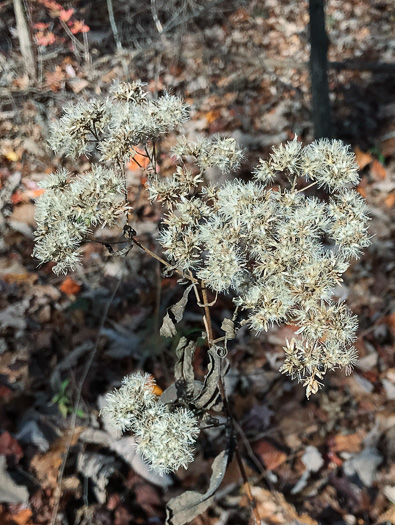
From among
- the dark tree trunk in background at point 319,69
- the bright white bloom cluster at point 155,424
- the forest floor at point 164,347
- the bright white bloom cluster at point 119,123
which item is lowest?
the forest floor at point 164,347

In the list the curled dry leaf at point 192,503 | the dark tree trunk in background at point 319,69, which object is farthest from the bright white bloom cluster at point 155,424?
the dark tree trunk in background at point 319,69

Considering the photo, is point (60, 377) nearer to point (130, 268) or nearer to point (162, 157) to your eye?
point (130, 268)

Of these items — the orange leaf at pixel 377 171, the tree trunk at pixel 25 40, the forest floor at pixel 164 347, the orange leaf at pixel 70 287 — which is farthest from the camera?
the tree trunk at pixel 25 40

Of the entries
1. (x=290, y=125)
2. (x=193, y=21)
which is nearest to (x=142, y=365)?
(x=290, y=125)

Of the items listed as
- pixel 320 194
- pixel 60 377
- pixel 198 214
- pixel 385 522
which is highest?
pixel 198 214

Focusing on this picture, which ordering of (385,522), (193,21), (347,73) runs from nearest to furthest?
(385,522), (347,73), (193,21)

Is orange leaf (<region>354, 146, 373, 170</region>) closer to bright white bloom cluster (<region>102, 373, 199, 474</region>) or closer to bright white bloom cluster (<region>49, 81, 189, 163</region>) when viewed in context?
bright white bloom cluster (<region>49, 81, 189, 163</region>)

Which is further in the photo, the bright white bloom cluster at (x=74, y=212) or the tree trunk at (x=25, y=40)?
the tree trunk at (x=25, y=40)

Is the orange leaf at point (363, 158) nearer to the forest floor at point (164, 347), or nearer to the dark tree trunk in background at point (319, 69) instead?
the forest floor at point (164, 347)
